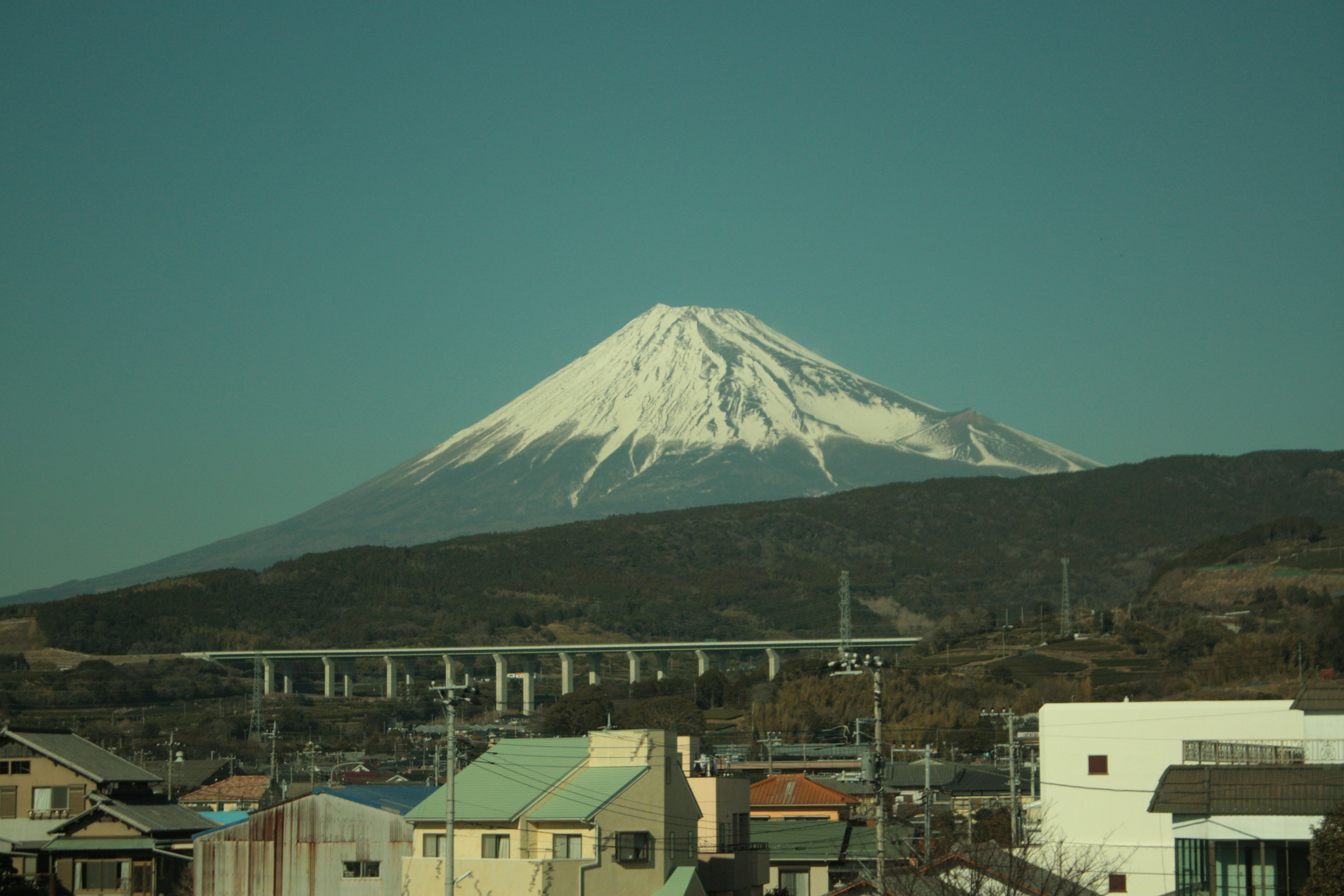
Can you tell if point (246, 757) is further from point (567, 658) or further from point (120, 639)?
point (120, 639)

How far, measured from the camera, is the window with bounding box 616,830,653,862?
30.5 m

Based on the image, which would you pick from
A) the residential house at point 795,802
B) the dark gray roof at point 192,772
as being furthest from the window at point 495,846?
the dark gray roof at point 192,772

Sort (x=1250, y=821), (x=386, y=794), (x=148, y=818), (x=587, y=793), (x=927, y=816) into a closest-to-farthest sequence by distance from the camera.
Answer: (x=1250, y=821) → (x=587, y=793) → (x=148, y=818) → (x=386, y=794) → (x=927, y=816)

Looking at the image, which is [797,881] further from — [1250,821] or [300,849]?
[1250,821]

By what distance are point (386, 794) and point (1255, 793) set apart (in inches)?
783

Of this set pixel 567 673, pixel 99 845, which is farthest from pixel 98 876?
pixel 567 673

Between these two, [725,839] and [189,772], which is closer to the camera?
[725,839]

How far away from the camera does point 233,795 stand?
58531 mm

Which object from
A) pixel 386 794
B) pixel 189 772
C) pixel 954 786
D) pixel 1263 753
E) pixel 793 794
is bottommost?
pixel 954 786

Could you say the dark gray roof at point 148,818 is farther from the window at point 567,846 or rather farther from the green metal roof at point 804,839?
the green metal roof at point 804,839

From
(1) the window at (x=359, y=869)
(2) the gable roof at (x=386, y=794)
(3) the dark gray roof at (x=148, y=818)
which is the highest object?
(2) the gable roof at (x=386, y=794)

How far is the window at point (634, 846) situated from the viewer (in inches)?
1200

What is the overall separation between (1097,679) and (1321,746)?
70.3 m

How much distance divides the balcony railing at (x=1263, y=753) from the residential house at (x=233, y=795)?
3490 cm
